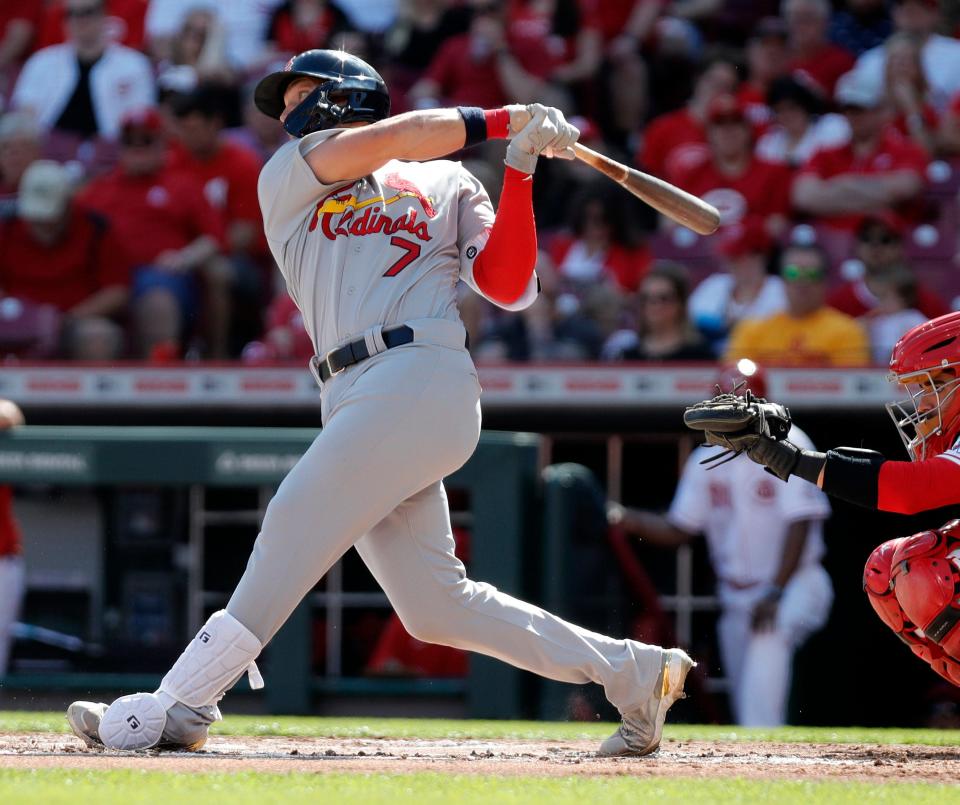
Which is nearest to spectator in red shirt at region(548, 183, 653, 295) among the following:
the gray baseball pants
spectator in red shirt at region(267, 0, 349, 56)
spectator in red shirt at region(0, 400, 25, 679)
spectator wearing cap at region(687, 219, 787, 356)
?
spectator wearing cap at region(687, 219, 787, 356)

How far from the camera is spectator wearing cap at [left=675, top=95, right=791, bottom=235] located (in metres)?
8.24

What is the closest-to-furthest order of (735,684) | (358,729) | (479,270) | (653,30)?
(479,270) < (358,729) < (735,684) < (653,30)

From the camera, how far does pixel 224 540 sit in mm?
7102

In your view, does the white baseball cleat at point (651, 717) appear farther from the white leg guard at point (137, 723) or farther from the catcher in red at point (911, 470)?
the white leg guard at point (137, 723)

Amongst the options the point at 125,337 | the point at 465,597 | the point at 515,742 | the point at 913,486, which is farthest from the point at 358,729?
the point at 125,337

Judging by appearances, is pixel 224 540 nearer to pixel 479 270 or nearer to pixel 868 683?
pixel 868 683

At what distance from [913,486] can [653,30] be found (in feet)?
21.1

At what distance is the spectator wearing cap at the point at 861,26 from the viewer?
8867 mm

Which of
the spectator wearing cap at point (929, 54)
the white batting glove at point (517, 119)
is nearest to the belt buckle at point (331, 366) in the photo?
the white batting glove at point (517, 119)

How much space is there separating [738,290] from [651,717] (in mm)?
4437

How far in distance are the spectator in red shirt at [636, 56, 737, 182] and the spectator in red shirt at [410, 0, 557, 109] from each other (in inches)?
28.7

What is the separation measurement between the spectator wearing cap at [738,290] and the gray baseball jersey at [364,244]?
13.6 ft

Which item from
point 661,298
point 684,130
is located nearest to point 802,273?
point 661,298

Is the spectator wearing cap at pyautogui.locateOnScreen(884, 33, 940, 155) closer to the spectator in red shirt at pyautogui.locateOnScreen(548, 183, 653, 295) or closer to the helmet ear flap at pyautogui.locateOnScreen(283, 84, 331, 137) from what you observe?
the spectator in red shirt at pyautogui.locateOnScreen(548, 183, 653, 295)
